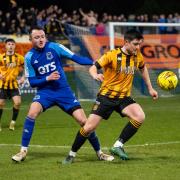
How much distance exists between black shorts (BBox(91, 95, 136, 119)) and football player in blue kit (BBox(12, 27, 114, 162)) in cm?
31

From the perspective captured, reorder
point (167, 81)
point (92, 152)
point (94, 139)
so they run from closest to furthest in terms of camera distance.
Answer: point (94, 139), point (167, 81), point (92, 152)

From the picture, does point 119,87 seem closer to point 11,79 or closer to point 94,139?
point 94,139

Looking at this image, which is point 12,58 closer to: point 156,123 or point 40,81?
point 156,123

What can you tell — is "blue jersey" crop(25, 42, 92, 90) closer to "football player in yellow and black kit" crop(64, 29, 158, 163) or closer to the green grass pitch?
"football player in yellow and black kit" crop(64, 29, 158, 163)

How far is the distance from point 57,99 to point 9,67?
5.95m

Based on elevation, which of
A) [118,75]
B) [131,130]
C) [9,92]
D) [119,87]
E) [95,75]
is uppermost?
[95,75]

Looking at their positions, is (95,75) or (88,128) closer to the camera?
(95,75)

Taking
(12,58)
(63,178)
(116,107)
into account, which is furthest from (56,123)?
(63,178)

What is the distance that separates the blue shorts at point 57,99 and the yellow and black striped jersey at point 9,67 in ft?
18.6

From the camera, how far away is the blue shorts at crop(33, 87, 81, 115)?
416 inches

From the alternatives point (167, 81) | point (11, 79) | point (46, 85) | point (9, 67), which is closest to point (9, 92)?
point (11, 79)

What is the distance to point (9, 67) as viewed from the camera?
642 inches

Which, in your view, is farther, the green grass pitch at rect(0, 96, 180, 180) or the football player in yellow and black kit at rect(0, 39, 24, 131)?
the football player in yellow and black kit at rect(0, 39, 24, 131)

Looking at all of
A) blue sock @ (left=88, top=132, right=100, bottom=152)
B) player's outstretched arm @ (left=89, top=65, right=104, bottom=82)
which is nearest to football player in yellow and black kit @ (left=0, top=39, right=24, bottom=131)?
blue sock @ (left=88, top=132, right=100, bottom=152)
